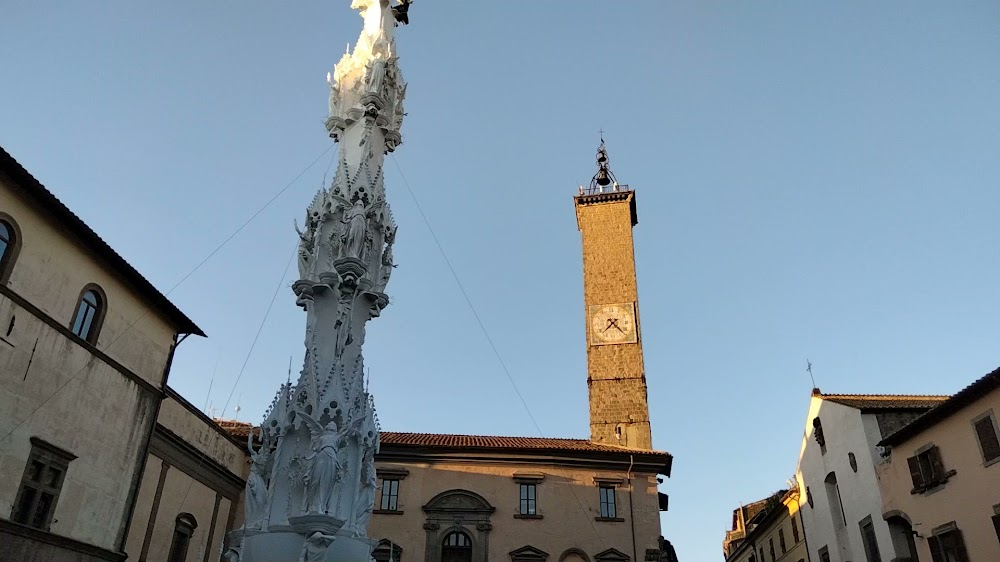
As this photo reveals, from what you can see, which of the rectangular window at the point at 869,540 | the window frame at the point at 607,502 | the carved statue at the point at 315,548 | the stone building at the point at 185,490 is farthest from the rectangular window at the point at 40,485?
the rectangular window at the point at 869,540

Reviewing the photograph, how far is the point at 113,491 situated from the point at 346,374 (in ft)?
49.3

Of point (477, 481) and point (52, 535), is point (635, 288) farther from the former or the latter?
point (52, 535)

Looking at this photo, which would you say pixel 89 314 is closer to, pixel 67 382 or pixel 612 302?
pixel 67 382

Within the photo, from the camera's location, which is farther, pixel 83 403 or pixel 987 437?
pixel 83 403

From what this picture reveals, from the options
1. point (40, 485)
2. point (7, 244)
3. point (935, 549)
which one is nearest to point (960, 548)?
point (935, 549)

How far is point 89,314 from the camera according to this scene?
21234mm

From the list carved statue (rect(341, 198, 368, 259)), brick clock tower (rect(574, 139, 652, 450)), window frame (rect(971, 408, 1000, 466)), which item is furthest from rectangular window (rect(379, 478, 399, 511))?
window frame (rect(971, 408, 1000, 466))

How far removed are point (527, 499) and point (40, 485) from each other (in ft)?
58.9

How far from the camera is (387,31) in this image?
15.1m

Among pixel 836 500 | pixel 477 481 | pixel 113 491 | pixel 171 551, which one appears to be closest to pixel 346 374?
pixel 113 491

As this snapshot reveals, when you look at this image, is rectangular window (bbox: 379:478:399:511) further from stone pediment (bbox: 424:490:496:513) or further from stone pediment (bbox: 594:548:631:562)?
stone pediment (bbox: 594:548:631:562)

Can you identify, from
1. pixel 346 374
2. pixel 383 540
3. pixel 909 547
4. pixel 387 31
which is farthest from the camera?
pixel 383 540

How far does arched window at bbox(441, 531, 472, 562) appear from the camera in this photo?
28.7m

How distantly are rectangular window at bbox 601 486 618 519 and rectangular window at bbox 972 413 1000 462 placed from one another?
14372 mm
